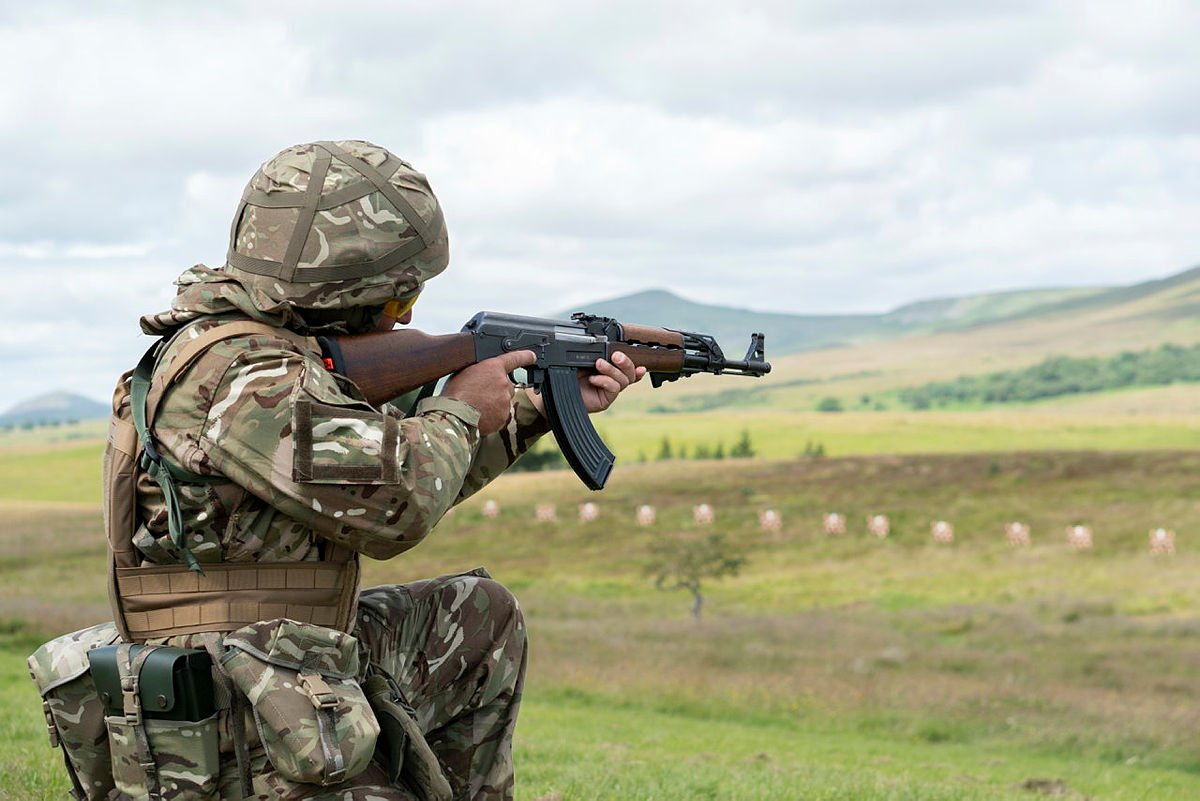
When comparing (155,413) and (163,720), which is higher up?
(155,413)

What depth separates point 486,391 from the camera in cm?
541

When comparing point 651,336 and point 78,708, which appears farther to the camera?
point 651,336

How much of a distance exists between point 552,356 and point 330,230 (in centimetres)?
135

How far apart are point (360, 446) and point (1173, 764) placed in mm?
17887

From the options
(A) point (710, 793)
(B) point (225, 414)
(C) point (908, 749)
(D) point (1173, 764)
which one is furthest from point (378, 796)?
(D) point (1173, 764)

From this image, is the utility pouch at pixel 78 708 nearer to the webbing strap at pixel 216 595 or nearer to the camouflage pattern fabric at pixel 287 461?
the webbing strap at pixel 216 595

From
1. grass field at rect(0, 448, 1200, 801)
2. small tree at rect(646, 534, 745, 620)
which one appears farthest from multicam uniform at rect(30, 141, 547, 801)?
small tree at rect(646, 534, 745, 620)

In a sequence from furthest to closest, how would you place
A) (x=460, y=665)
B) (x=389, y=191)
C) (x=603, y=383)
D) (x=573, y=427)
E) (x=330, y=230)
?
(x=603, y=383)
(x=573, y=427)
(x=460, y=665)
(x=389, y=191)
(x=330, y=230)

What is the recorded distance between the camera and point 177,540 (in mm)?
4785

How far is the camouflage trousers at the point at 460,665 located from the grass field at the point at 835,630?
2.52m

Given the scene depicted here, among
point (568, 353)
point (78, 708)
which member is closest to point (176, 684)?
point (78, 708)

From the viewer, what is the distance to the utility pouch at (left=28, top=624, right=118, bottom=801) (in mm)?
5168

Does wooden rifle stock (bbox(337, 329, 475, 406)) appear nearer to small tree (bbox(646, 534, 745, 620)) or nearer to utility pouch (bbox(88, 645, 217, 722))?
utility pouch (bbox(88, 645, 217, 722))

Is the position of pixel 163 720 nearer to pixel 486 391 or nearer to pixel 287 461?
pixel 287 461
